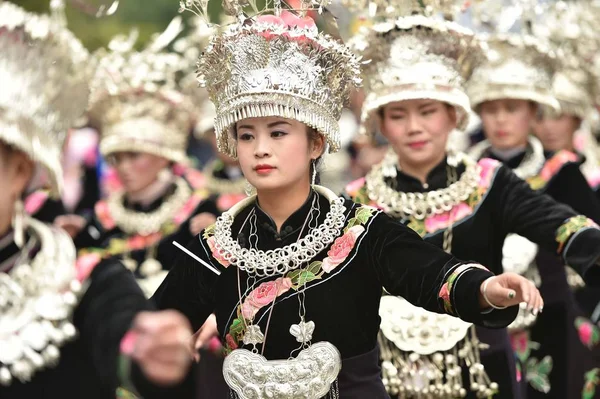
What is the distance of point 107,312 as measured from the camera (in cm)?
336

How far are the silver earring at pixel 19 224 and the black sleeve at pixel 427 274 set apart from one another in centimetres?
108

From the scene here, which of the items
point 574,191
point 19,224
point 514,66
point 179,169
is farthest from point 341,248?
point 179,169

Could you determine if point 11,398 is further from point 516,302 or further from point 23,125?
point 516,302

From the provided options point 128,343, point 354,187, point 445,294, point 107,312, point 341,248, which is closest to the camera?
point 128,343

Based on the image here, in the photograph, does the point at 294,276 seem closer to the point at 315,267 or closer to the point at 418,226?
the point at 315,267

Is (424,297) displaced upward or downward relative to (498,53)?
downward

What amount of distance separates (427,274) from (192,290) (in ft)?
2.67

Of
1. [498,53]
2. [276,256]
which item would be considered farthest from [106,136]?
[276,256]

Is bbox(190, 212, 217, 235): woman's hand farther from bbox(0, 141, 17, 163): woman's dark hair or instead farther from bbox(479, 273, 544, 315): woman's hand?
bbox(479, 273, 544, 315): woman's hand

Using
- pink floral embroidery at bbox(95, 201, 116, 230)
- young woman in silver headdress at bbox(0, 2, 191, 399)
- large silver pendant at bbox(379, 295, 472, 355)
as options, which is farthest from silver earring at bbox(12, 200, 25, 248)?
pink floral embroidery at bbox(95, 201, 116, 230)

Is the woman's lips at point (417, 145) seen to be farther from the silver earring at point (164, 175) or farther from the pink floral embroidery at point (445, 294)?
the silver earring at point (164, 175)

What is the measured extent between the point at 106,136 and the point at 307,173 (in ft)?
13.9

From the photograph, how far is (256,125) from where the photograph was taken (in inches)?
162

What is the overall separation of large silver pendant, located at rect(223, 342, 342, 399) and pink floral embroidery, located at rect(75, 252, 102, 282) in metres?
0.65
